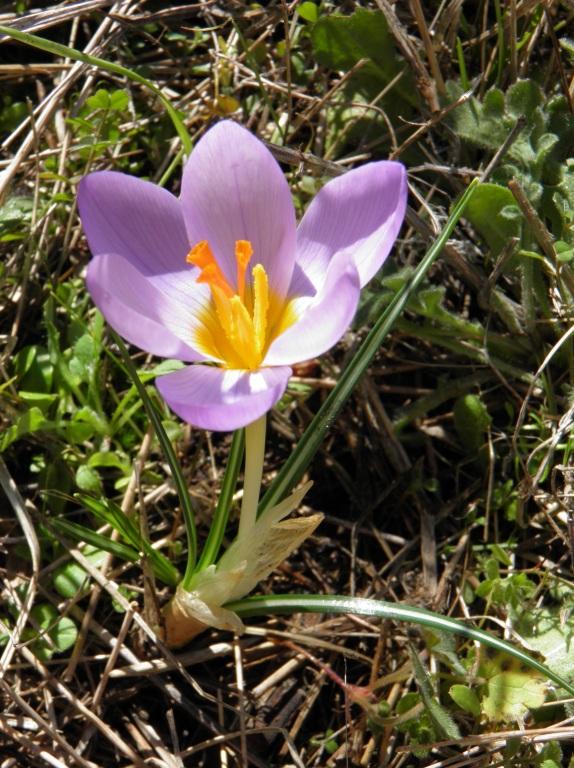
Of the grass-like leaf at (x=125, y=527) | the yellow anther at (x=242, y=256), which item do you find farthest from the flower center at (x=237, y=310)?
the grass-like leaf at (x=125, y=527)

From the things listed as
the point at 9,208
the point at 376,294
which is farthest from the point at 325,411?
the point at 9,208

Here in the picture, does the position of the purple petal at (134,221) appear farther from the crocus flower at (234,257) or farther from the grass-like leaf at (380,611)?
the grass-like leaf at (380,611)

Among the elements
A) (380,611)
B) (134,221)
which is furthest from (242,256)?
(380,611)

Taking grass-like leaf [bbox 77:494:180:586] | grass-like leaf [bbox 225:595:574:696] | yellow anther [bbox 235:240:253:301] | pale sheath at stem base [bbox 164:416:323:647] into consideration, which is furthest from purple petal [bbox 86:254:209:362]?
grass-like leaf [bbox 225:595:574:696]

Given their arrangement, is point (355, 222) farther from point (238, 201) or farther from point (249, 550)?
point (249, 550)

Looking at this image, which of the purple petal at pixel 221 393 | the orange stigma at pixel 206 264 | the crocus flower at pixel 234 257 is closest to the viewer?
the purple petal at pixel 221 393
